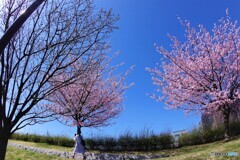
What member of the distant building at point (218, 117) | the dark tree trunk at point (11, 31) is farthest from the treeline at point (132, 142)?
the dark tree trunk at point (11, 31)

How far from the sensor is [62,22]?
913cm

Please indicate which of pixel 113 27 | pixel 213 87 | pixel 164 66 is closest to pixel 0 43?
pixel 113 27

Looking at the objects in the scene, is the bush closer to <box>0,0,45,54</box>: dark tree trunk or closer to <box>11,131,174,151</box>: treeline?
<box>11,131,174,151</box>: treeline

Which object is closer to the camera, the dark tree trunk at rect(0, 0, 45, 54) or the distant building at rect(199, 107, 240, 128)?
the dark tree trunk at rect(0, 0, 45, 54)

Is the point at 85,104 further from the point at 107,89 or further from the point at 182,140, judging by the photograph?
the point at 182,140

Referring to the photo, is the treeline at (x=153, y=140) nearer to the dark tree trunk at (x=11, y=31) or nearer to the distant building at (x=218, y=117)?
the distant building at (x=218, y=117)

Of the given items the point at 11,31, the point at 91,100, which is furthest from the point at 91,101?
the point at 11,31

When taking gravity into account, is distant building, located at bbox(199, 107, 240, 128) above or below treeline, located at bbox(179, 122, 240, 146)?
above

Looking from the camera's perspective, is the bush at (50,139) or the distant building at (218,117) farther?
the bush at (50,139)

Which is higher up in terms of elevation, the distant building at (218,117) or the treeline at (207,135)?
the distant building at (218,117)

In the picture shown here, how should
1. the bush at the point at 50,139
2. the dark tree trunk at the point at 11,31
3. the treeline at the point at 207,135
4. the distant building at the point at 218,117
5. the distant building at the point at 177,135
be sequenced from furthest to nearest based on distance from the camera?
the bush at the point at 50,139, the distant building at the point at 218,117, the distant building at the point at 177,135, the treeline at the point at 207,135, the dark tree trunk at the point at 11,31

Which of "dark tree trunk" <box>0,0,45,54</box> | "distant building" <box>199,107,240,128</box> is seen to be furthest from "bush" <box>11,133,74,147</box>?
"dark tree trunk" <box>0,0,45,54</box>

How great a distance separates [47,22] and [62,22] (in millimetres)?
462

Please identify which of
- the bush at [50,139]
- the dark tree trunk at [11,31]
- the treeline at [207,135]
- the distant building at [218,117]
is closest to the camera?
the dark tree trunk at [11,31]
